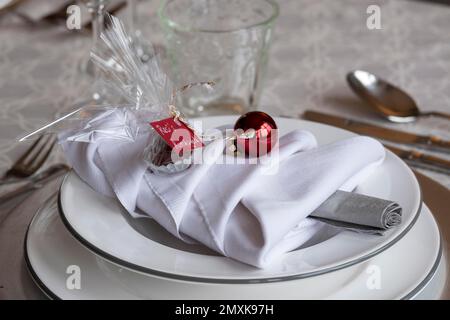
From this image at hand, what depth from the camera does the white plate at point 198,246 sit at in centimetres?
53

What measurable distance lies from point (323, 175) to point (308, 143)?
0.19 feet

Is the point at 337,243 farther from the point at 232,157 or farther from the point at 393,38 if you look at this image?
the point at 393,38

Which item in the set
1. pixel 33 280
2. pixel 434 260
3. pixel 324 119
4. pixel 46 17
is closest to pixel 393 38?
pixel 324 119

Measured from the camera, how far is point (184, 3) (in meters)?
1.02

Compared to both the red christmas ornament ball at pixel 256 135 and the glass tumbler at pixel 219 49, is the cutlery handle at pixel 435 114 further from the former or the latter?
the red christmas ornament ball at pixel 256 135

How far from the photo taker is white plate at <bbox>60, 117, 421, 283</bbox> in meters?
0.53

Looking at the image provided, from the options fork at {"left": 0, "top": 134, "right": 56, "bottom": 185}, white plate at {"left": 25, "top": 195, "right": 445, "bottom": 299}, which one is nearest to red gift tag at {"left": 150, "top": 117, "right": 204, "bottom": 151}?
white plate at {"left": 25, "top": 195, "right": 445, "bottom": 299}

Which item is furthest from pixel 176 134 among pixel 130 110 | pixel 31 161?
pixel 31 161

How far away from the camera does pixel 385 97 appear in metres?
0.98

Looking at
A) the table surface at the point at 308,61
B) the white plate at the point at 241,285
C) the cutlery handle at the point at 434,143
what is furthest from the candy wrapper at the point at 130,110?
the cutlery handle at the point at 434,143

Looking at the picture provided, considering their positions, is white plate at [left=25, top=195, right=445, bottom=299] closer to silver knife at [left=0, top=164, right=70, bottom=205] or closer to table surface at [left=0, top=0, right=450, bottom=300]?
silver knife at [left=0, top=164, right=70, bottom=205]

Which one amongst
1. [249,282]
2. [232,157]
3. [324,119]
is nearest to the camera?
[249,282]

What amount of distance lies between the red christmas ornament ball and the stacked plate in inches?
3.6

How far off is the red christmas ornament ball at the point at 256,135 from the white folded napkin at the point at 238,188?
14 mm
